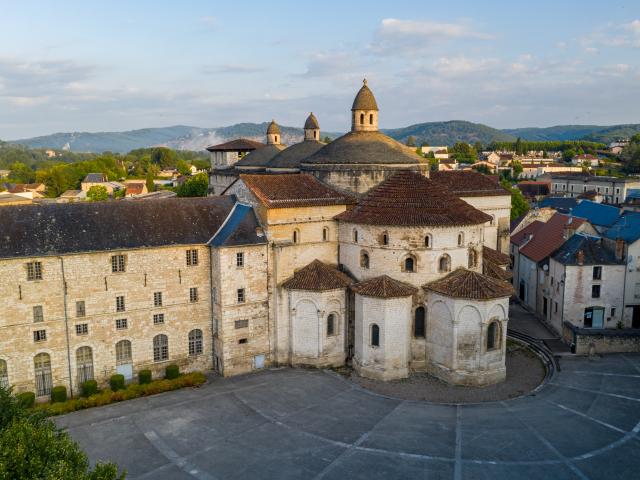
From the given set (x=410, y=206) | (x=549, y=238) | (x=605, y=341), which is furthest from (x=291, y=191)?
(x=549, y=238)

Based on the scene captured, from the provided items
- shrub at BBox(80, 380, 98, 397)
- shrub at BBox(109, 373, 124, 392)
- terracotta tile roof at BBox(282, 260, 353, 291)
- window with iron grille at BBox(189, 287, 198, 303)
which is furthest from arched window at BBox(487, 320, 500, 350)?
shrub at BBox(80, 380, 98, 397)

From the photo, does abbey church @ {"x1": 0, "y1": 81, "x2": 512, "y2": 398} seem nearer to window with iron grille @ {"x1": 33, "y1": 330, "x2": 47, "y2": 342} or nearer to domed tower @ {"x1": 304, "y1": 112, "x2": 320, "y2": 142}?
window with iron grille @ {"x1": 33, "y1": 330, "x2": 47, "y2": 342}

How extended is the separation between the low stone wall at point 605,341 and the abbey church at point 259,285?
8.94 metres

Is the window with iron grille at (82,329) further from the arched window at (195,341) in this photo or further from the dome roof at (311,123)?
the dome roof at (311,123)

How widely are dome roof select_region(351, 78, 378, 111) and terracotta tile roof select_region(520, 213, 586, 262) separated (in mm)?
22440

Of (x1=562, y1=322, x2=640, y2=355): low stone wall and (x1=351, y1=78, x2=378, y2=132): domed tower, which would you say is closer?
(x1=562, y1=322, x2=640, y2=355): low stone wall

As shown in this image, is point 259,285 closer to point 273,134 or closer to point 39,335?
point 39,335

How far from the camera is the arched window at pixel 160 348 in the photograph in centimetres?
3872

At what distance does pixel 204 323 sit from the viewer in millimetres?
40250

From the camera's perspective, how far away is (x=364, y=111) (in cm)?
4900

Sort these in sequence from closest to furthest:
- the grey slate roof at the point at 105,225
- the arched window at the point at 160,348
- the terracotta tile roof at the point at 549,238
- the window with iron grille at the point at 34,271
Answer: the window with iron grille at the point at 34,271 → the grey slate roof at the point at 105,225 → the arched window at the point at 160,348 → the terracotta tile roof at the point at 549,238

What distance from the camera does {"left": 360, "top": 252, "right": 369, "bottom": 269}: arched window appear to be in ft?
136

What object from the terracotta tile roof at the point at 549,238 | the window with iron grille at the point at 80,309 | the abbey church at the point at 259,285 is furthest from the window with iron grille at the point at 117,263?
the terracotta tile roof at the point at 549,238

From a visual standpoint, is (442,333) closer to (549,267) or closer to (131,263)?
(549,267)
